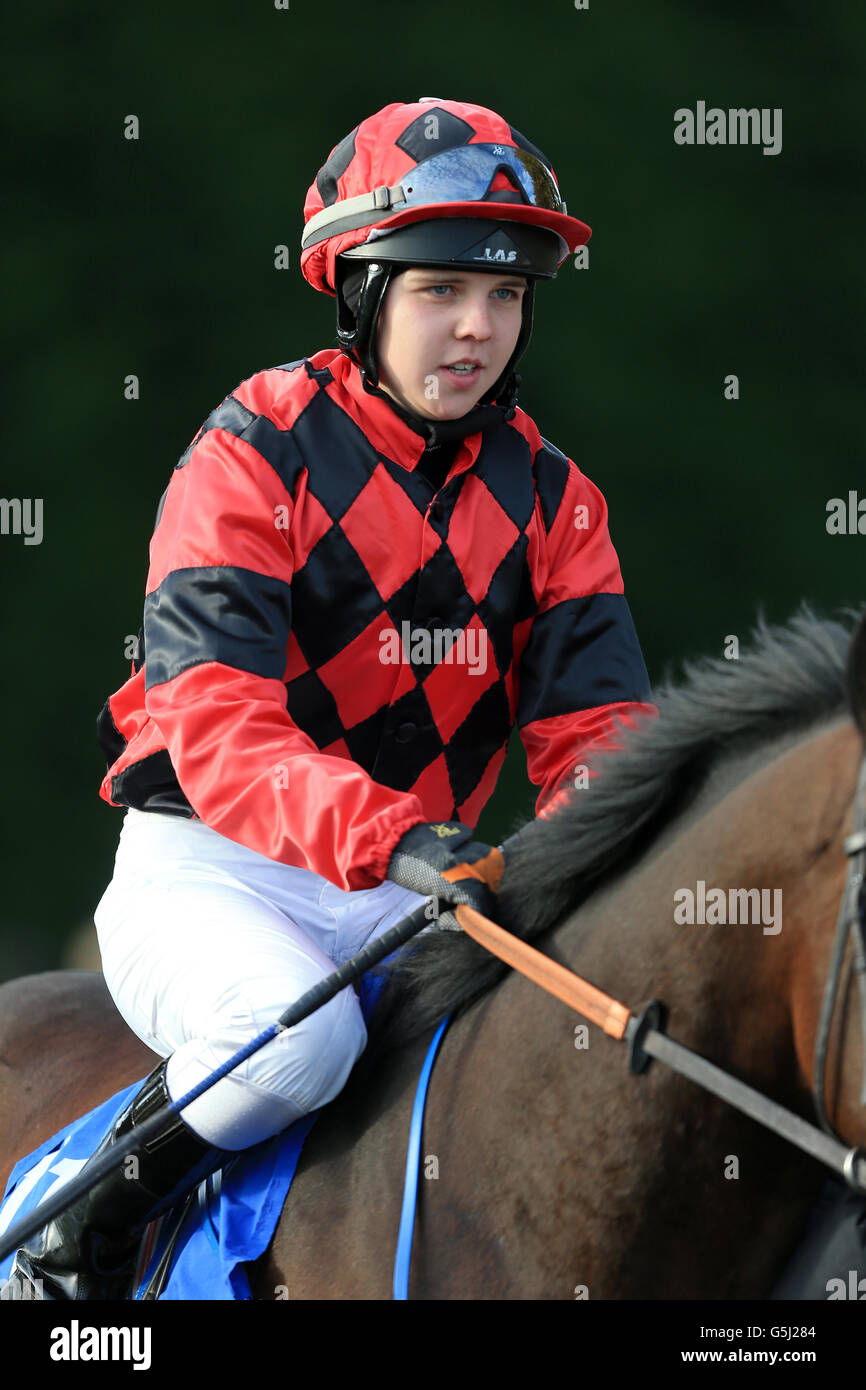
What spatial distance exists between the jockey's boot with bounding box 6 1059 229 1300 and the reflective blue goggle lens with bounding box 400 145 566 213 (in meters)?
0.95

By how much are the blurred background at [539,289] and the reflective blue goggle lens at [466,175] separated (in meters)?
2.73

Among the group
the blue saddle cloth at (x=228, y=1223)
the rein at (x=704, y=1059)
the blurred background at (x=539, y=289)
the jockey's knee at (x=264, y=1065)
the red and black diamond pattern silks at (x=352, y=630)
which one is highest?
the blurred background at (x=539, y=289)

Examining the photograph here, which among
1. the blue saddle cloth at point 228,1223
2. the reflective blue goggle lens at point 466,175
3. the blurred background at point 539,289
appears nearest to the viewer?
the blue saddle cloth at point 228,1223

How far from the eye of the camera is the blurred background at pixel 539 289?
14.3 ft

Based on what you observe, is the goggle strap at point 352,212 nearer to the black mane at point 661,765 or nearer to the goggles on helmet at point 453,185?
the goggles on helmet at point 453,185

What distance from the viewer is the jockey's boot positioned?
152 centimetres

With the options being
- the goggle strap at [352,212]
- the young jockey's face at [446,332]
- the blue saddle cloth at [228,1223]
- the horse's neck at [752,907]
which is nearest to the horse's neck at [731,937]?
the horse's neck at [752,907]

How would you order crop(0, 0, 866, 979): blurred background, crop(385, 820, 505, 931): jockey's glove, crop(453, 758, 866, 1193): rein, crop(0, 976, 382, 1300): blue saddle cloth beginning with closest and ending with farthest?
crop(453, 758, 866, 1193): rein, crop(385, 820, 505, 931): jockey's glove, crop(0, 976, 382, 1300): blue saddle cloth, crop(0, 0, 866, 979): blurred background

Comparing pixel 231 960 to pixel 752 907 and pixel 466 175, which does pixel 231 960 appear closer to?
pixel 752 907

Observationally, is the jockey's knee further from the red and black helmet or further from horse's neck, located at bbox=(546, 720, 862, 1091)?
the red and black helmet

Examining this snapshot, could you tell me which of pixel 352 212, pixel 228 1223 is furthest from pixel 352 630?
pixel 228 1223

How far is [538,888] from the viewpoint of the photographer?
1385mm

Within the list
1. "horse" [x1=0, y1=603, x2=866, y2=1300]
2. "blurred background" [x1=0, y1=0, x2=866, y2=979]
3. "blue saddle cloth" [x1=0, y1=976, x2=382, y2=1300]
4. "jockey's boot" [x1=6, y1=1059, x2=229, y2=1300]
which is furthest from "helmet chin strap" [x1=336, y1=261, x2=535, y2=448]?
"blurred background" [x1=0, y1=0, x2=866, y2=979]

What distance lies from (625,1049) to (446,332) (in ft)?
2.72
